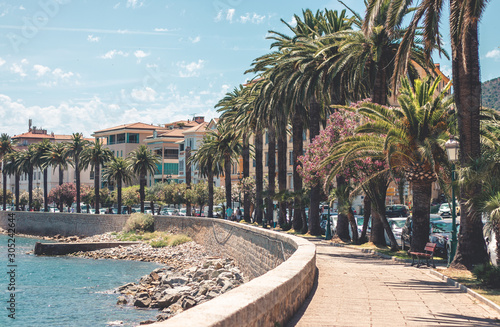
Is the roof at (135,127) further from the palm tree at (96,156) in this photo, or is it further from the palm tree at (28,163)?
the palm tree at (96,156)

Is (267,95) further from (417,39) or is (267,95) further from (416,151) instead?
(416,151)

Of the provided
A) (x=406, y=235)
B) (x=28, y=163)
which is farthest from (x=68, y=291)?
(x=28, y=163)

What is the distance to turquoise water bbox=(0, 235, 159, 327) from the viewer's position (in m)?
27.0

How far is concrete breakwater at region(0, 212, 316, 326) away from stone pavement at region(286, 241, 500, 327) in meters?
0.47

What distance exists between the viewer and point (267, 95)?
137 ft

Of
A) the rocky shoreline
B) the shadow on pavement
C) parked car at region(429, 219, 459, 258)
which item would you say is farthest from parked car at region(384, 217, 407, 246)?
the shadow on pavement

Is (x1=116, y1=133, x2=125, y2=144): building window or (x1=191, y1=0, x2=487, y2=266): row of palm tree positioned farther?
(x1=116, y1=133, x2=125, y2=144): building window

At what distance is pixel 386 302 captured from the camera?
12562mm

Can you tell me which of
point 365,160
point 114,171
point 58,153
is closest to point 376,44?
point 365,160

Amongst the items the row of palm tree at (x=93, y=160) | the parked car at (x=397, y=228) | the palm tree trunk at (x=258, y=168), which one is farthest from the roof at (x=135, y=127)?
the parked car at (x=397, y=228)

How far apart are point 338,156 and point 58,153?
73.4 m

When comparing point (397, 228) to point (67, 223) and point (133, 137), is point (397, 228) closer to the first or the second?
point (67, 223)

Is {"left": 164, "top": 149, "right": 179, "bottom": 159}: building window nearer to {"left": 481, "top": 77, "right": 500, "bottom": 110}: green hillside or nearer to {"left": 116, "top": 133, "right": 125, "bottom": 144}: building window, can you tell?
{"left": 116, "top": 133, "right": 125, "bottom": 144}: building window

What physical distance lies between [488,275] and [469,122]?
4.94m
